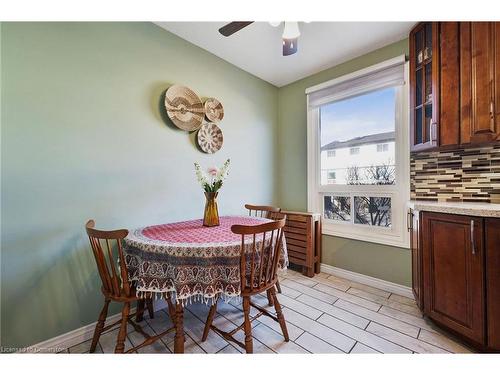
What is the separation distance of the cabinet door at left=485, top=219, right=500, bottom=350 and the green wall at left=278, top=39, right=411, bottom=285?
2.80ft

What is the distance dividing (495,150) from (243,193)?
2293 millimetres

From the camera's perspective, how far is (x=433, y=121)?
5.64ft

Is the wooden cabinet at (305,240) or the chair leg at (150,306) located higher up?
the wooden cabinet at (305,240)

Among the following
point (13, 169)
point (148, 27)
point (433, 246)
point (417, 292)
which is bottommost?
point (417, 292)

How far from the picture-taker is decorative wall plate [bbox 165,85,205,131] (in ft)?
6.41

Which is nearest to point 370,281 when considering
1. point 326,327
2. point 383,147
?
point 326,327

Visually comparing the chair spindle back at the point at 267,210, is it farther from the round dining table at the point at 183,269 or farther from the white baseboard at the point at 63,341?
the white baseboard at the point at 63,341

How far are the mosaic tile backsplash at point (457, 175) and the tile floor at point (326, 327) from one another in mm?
1059

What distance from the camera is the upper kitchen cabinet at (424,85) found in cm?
171

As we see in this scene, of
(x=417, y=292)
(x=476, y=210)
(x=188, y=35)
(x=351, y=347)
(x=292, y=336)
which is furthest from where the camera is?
(x=188, y=35)

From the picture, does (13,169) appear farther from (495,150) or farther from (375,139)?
(495,150)

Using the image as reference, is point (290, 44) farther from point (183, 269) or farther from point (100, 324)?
point (100, 324)

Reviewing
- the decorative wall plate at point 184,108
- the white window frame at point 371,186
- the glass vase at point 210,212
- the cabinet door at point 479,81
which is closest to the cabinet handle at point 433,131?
the cabinet door at point 479,81
